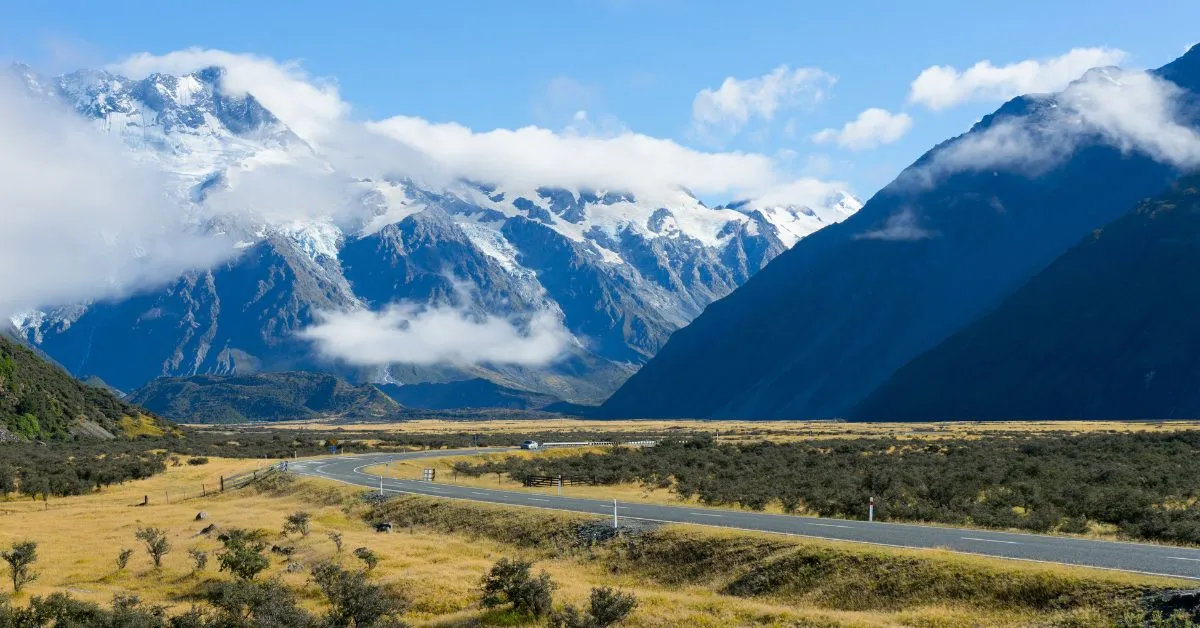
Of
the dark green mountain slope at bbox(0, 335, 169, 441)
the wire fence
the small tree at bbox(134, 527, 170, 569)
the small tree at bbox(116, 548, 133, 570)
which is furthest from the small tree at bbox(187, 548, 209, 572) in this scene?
the dark green mountain slope at bbox(0, 335, 169, 441)

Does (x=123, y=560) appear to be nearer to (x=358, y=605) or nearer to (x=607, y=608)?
(x=358, y=605)

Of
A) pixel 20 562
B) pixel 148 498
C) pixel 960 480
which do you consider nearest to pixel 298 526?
pixel 20 562

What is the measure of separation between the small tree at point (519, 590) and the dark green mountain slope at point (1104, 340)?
154668 mm

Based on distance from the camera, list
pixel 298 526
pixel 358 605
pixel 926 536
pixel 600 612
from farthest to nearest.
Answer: pixel 298 526 < pixel 926 536 < pixel 358 605 < pixel 600 612

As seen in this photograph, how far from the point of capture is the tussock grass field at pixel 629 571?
2200 cm

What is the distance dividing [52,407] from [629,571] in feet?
393

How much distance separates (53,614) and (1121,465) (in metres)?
50.2

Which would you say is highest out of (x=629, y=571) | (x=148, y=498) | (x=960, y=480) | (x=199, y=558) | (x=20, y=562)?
(x=960, y=480)

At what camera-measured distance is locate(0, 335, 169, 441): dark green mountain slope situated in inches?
4564

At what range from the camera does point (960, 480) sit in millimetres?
46344

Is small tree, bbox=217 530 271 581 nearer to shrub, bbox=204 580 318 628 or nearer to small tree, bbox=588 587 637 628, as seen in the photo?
shrub, bbox=204 580 318 628

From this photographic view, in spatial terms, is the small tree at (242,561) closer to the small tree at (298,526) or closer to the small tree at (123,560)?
the small tree at (123,560)

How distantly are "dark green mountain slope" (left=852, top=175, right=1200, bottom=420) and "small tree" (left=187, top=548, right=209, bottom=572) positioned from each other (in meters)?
156

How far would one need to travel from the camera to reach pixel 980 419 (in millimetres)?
179750
